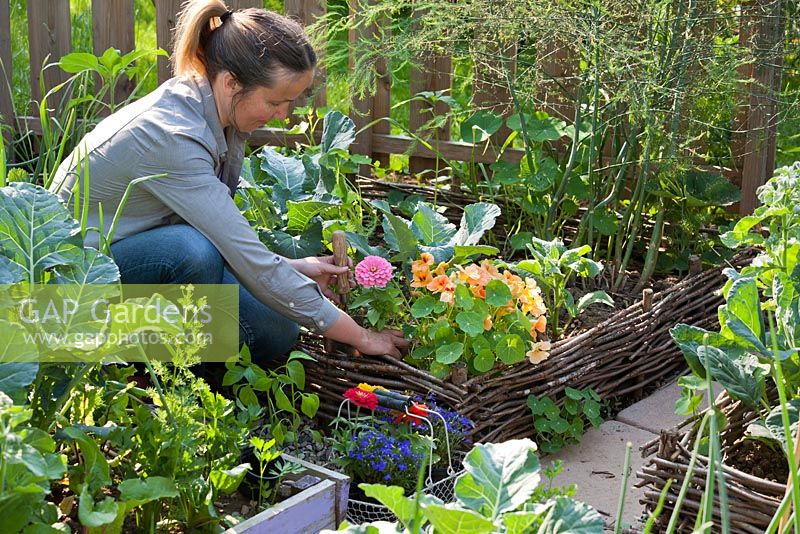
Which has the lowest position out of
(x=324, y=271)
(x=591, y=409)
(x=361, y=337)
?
(x=591, y=409)

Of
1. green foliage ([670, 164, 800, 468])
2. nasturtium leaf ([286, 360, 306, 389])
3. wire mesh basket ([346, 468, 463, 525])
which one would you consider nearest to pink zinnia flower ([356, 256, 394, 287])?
nasturtium leaf ([286, 360, 306, 389])

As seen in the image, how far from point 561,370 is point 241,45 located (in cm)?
126

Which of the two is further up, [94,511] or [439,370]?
[94,511]

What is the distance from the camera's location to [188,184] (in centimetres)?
250

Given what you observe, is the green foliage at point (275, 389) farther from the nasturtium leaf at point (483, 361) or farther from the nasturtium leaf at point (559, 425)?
the nasturtium leaf at point (559, 425)

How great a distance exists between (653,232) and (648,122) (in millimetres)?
574

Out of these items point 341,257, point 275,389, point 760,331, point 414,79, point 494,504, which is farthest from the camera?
point 414,79

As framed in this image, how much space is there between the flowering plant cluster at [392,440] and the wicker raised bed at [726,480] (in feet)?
1.57

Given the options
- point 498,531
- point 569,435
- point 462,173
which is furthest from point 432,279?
point 498,531

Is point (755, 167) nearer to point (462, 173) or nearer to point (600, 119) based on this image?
point (600, 119)

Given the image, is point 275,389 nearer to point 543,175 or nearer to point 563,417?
point 563,417

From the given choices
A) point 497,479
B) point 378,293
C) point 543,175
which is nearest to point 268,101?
point 378,293

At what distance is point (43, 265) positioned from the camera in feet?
5.70

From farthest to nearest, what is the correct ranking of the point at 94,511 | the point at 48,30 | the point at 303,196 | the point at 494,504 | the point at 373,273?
→ the point at 48,30, the point at 303,196, the point at 373,273, the point at 94,511, the point at 494,504
